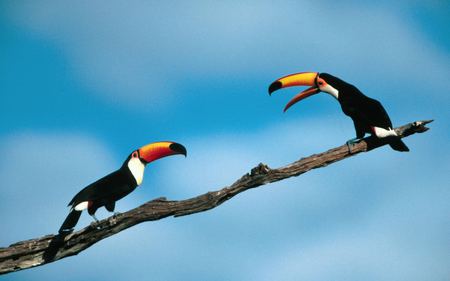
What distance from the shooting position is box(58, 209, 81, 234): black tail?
780cm

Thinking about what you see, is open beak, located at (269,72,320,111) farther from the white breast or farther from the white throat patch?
the white throat patch

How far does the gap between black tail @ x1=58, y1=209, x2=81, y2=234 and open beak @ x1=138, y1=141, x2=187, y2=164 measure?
4.69 ft

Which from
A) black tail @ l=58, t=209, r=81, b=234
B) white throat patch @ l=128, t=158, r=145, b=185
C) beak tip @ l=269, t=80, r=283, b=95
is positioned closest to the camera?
black tail @ l=58, t=209, r=81, b=234

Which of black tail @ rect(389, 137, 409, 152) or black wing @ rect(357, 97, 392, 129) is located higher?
black wing @ rect(357, 97, 392, 129)

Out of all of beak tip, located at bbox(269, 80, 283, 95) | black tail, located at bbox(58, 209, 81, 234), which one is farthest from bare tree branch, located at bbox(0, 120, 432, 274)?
beak tip, located at bbox(269, 80, 283, 95)

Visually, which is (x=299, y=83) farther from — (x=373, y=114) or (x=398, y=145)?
(x=398, y=145)

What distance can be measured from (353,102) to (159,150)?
3203mm

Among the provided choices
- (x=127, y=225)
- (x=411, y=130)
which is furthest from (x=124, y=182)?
(x=411, y=130)

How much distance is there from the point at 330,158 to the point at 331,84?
1.73m

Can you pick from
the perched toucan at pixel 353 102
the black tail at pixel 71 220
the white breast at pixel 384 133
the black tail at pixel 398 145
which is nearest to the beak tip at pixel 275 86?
the perched toucan at pixel 353 102

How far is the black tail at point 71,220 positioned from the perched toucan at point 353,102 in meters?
3.52

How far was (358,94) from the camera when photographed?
28.0 feet

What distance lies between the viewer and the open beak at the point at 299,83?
8.52m

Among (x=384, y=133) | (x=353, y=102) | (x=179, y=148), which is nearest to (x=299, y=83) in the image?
(x=353, y=102)
